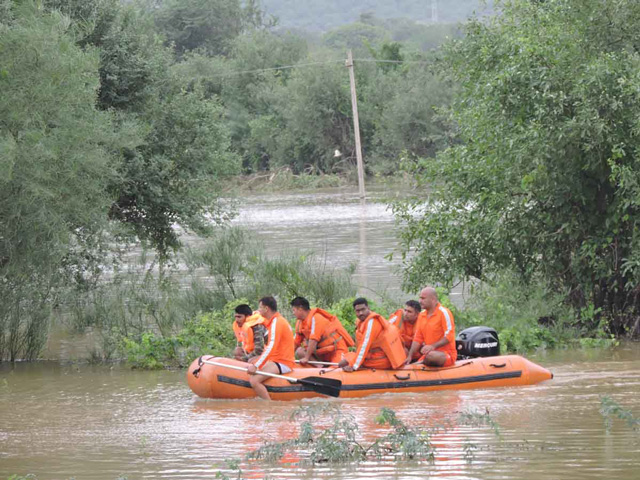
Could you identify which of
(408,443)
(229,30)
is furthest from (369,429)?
(229,30)

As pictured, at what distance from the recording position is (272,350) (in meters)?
12.3

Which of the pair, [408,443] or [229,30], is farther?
[229,30]

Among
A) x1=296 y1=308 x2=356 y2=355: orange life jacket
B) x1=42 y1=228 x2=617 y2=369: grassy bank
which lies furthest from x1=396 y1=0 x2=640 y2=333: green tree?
x1=296 y1=308 x2=356 y2=355: orange life jacket

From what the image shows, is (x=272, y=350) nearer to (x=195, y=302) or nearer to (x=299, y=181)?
(x=195, y=302)

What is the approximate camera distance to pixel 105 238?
17.6 meters

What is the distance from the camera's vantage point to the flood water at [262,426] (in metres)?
8.26

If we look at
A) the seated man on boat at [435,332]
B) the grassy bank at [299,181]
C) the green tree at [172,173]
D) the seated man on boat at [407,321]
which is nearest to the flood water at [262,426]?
the seated man on boat at [435,332]

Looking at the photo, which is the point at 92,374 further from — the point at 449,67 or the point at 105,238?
the point at 449,67

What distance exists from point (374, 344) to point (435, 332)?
770 millimetres

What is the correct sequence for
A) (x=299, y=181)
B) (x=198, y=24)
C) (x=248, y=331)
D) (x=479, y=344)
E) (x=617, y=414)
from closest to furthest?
1. (x=617, y=414)
2. (x=248, y=331)
3. (x=479, y=344)
4. (x=299, y=181)
5. (x=198, y=24)

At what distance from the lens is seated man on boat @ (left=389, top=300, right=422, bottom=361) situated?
1266 cm

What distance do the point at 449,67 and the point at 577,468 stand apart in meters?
11.2

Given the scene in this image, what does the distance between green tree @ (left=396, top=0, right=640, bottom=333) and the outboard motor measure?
239 centimetres

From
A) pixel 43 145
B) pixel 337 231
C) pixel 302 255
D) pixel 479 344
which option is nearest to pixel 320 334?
pixel 479 344
